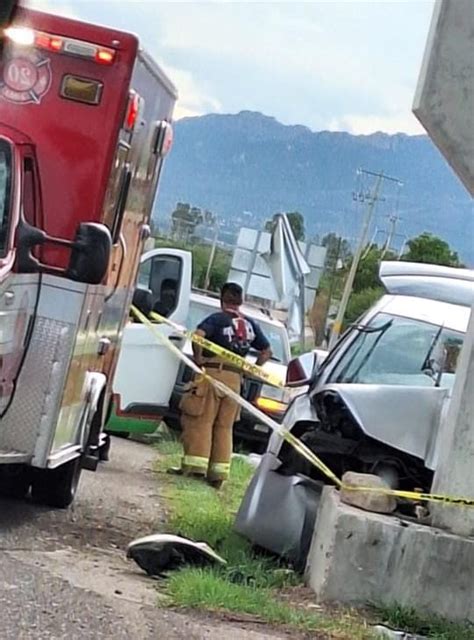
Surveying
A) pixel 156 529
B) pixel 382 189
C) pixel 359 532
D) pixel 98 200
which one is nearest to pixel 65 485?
pixel 156 529

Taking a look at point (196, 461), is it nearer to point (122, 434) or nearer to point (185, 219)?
point (122, 434)

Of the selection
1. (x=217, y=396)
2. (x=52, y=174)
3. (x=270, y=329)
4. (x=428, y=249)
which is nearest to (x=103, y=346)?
(x=52, y=174)

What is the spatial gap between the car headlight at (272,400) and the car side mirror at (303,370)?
253 inches

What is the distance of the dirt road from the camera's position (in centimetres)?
642

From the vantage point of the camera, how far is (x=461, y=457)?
7422 millimetres

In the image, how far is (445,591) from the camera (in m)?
7.18

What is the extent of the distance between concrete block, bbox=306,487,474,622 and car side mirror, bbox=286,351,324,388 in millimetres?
2313

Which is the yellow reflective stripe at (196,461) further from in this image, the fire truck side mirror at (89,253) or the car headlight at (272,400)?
the fire truck side mirror at (89,253)

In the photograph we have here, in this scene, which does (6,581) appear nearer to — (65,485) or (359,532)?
(359,532)

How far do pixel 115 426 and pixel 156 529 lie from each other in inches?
197

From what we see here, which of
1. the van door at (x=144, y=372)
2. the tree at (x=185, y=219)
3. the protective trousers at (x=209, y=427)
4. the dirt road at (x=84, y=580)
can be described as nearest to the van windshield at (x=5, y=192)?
the dirt road at (x=84, y=580)

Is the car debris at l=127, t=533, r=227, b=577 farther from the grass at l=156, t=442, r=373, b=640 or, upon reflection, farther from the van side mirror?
the van side mirror

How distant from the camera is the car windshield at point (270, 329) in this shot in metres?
18.5

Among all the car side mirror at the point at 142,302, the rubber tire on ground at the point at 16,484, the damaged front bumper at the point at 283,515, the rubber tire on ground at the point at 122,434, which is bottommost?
the rubber tire on ground at the point at 122,434
